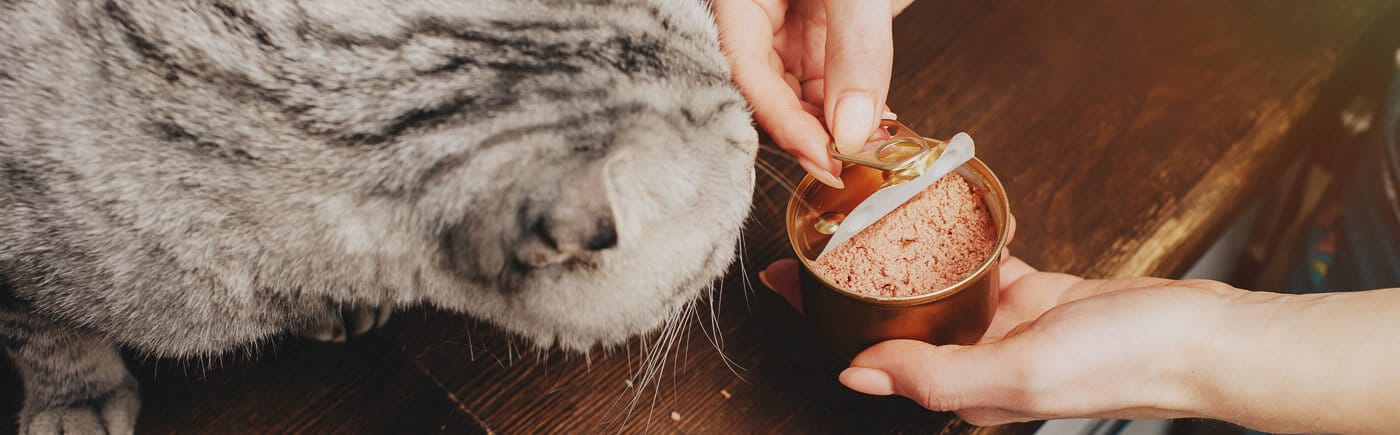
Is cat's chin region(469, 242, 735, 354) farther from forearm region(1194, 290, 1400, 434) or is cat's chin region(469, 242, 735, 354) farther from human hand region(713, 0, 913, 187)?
forearm region(1194, 290, 1400, 434)

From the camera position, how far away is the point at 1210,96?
3.71 feet

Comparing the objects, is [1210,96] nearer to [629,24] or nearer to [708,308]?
[708,308]

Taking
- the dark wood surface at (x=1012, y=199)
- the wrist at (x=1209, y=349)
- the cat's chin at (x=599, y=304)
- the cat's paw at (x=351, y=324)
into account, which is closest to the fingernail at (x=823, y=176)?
the cat's chin at (x=599, y=304)

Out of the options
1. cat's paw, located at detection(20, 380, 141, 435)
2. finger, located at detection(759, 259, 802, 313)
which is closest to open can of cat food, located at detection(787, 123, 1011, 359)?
finger, located at detection(759, 259, 802, 313)

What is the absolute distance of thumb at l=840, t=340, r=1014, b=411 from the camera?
764 millimetres

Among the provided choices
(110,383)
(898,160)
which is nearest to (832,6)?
(898,160)

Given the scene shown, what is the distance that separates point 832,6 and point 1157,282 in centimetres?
42

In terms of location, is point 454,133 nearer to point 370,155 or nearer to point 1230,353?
point 370,155

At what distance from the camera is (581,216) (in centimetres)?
64

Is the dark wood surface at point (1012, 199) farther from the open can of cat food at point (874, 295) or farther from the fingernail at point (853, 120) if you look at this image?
the fingernail at point (853, 120)

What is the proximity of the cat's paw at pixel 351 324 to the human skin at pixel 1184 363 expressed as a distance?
1.81 ft

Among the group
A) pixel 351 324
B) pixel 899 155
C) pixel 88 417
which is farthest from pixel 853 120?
pixel 88 417

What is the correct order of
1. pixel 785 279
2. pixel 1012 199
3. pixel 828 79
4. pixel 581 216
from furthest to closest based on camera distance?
pixel 1012 199 < pixel 785 279 < pixel 828 79 < pixel 581 216

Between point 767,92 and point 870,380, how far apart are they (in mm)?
300
